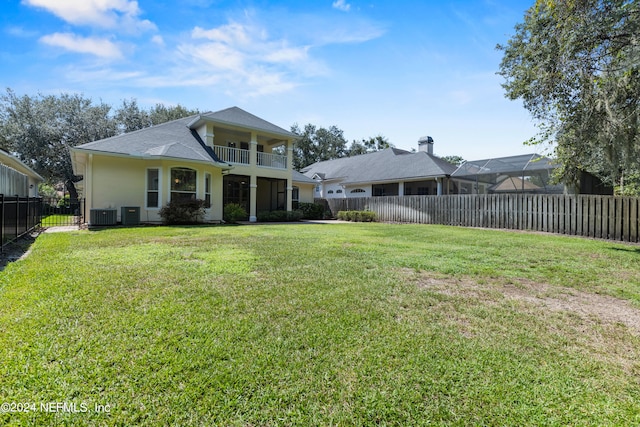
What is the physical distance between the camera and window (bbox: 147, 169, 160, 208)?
13.8 m

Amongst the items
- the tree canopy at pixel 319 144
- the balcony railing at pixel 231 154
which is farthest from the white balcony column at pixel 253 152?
the tree canopy at pixel 319 144

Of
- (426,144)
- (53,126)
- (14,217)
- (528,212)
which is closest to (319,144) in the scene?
(426,144)

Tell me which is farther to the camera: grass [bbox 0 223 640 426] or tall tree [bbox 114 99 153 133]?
tall tree [bbox 114 99 153 133]

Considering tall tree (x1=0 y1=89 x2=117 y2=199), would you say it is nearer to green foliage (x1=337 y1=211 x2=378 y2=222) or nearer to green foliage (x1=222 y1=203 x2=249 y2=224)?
green foliage (x1=222 y1=203 x2=249 y2=224)

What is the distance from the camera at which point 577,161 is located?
28.1 feet

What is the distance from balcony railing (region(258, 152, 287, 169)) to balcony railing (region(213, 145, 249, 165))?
924 millimetres

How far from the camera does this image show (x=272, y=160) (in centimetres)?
1894

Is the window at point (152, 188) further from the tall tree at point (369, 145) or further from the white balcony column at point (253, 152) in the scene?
the tall tree at point (369, 145)

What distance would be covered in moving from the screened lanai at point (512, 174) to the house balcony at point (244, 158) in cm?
1096

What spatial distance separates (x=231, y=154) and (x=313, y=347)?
16358 millimetres

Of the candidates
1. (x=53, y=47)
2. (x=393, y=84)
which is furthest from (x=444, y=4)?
(x=53, y=47)

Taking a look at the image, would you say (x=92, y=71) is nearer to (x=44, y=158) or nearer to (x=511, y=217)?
(x=44, y=158)

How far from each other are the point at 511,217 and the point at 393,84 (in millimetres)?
7857

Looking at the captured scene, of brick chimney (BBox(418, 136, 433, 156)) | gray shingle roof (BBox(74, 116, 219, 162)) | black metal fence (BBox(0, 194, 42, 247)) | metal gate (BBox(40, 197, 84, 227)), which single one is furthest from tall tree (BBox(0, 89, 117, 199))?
brick chimney (BBox(418, 136, 433, 156))
